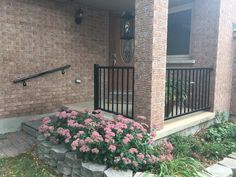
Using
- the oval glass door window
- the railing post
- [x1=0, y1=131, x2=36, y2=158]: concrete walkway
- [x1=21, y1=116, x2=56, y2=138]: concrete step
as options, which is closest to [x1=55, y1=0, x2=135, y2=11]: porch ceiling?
the oval glass door window

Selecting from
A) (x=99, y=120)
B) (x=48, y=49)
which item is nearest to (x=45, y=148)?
(x=99, y=120)

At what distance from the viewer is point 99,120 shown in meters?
3.37

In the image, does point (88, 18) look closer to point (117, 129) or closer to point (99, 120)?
point (99, 120)

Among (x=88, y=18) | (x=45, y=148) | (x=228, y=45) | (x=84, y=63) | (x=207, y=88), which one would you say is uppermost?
(x=88, y=18)

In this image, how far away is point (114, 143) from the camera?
2.75 m

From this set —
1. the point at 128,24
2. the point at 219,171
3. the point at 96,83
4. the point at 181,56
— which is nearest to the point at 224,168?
the point at 219,171

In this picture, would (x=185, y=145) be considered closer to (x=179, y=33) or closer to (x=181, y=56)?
(x=181, y=56)

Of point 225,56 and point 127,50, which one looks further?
point 127,50

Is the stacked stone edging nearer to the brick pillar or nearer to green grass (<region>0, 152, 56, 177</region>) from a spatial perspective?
green grass (<region>0, 152, 56, 177</region>)

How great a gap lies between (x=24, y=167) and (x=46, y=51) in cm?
257

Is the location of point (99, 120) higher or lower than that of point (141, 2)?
lower

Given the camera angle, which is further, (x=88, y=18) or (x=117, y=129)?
(x=88, y=18)

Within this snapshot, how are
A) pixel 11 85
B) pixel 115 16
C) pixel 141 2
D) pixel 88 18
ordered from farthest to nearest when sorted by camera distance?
pixel 115 16 < pixel 88 18 < pixel 11 85 < pixel 141 2

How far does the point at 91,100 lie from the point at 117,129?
3.04 metres
